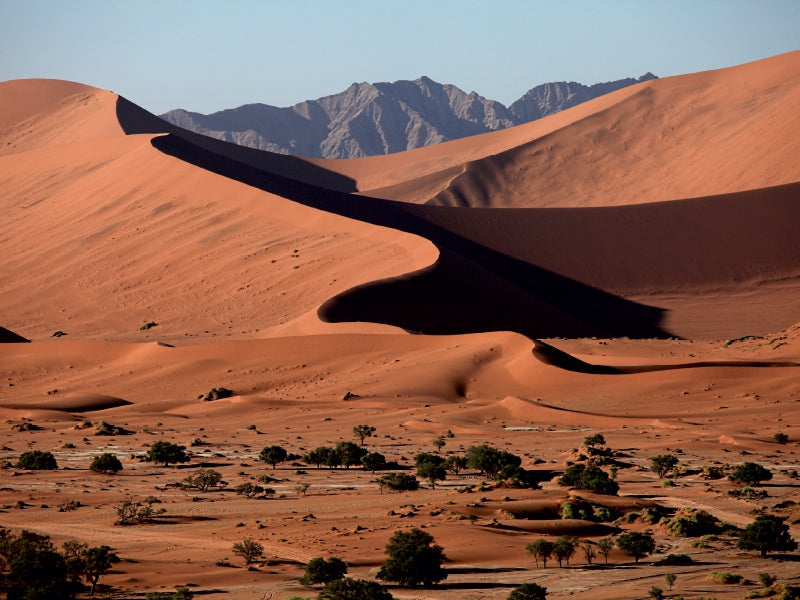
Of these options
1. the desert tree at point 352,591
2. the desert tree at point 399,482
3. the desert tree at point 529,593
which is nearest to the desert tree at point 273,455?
the desert tree at point 399,482

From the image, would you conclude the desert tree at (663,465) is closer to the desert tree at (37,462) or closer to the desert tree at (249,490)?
the desert tree at (249,490)

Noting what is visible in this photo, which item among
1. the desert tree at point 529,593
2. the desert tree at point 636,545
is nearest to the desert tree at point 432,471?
the desert tree at point 636,545

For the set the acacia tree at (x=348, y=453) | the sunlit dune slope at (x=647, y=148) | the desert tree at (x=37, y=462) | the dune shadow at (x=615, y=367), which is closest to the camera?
the desert tree at (x=37, y=462)

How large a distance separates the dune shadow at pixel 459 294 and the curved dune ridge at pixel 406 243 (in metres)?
0.20

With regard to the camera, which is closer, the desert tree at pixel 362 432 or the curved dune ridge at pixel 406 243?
the desert tree at pixel 362 432

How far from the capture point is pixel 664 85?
462ft

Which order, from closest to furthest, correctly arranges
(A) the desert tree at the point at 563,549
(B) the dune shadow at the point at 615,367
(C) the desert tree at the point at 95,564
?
(C) the desert tree at the point at 95,564
(A) the desert tree at the point at 563,549
(B) the dune shadow at the point at 615,367

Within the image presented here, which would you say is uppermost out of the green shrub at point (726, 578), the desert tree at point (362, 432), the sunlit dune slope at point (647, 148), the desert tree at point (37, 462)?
the sunlit dune slope at point (647, 148)

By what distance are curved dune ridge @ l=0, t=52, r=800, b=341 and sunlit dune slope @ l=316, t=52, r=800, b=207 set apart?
1.26 ft

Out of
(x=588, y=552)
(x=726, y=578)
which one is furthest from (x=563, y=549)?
(x=726, y=578)

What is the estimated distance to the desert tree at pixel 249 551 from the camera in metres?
18.9

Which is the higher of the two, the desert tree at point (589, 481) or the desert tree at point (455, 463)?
the desert tree at point (589, 481)

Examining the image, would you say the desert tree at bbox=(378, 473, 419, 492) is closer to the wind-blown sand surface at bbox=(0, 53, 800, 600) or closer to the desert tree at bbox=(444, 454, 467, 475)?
the wind-blown sand surface at bbox=(0, 53, 800, 600)

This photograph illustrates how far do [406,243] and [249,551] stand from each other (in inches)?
2275
